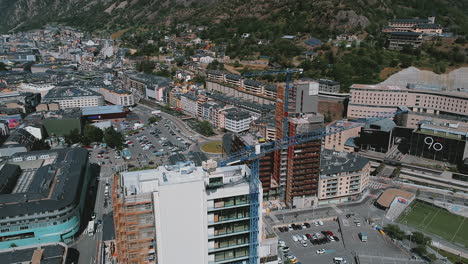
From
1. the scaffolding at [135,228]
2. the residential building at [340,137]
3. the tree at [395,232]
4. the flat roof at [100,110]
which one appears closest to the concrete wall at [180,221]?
the scaffolding at [135,228]

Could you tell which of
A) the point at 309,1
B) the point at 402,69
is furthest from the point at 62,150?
the point at 309,1

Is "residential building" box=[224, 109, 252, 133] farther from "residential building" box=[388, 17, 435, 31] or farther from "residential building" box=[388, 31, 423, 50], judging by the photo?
"residential building" box=[388, 17, 435, 31]

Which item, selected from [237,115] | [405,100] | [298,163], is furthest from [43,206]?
[405,100]

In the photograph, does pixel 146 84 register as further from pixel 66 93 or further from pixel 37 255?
pixel 37 255

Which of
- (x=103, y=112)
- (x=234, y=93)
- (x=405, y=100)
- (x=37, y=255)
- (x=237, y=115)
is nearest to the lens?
(x=37, y=255)

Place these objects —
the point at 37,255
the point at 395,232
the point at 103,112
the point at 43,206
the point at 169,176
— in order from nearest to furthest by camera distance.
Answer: the point at 169,176 → the point at 37,255 → the point at 43,206 → the point at 395,232 → the point at 103,112

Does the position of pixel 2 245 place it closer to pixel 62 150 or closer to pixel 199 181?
pixel 62 150
